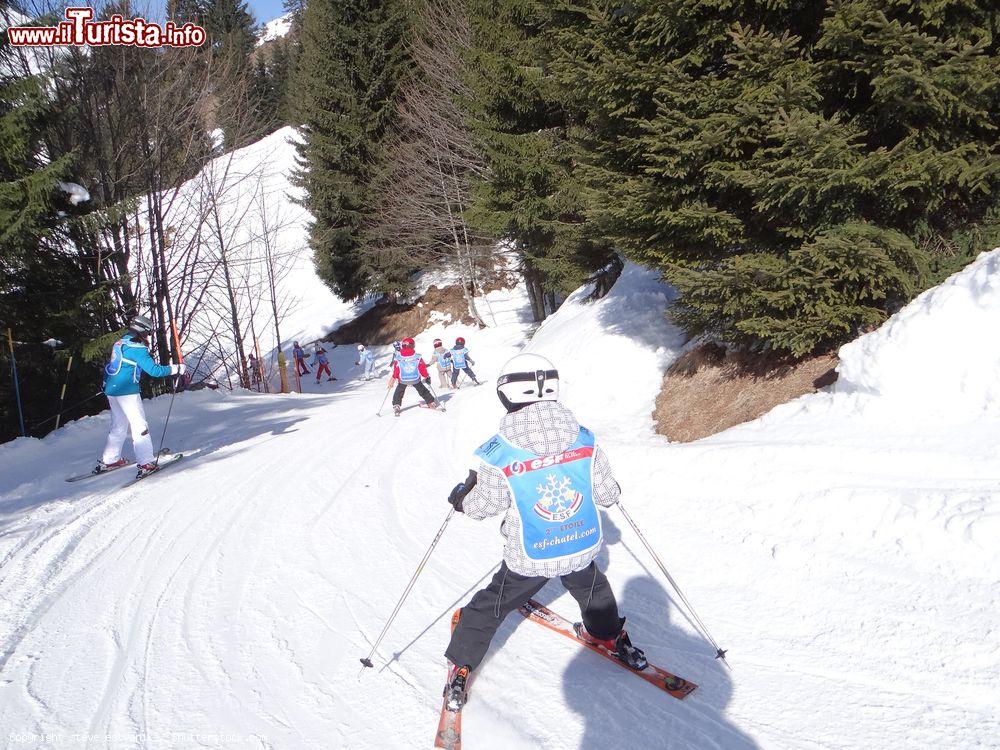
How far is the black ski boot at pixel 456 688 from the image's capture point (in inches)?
126

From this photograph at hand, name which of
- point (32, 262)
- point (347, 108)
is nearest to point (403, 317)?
point (347, 108)

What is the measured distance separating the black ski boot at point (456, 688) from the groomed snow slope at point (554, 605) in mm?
170

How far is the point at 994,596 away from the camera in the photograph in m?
3.63

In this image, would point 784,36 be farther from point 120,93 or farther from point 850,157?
point 120,93

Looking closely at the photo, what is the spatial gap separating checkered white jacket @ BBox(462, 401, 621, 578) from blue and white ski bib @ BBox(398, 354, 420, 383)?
32.0ft

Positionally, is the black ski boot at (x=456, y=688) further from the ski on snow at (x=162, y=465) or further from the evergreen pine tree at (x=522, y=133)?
the evergreen pine tree at (x=522, y=133)

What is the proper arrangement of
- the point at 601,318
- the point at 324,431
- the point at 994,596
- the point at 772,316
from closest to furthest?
the point at 994,596
the point at 772,316
the point at 324,431
the point at 601,318

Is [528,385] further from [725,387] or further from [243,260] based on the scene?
[243,260]

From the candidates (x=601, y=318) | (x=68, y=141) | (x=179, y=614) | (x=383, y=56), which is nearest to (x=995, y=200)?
(x=601, y=318)

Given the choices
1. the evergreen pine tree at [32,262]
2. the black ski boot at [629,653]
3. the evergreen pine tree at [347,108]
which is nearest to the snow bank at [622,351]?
the black ski boot at [629,653]

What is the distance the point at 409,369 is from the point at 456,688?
10.0m

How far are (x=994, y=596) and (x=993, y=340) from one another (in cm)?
237

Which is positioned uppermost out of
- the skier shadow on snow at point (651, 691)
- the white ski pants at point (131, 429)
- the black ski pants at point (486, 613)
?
the white ski pants at point (131, 429)

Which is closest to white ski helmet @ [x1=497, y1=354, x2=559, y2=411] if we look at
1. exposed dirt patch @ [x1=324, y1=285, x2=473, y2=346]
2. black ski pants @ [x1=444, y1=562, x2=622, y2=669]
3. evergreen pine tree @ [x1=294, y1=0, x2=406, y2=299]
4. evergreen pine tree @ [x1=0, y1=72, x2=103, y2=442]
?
black ski pants @ [x1=444, y1=562, x2=622, y2=669]
